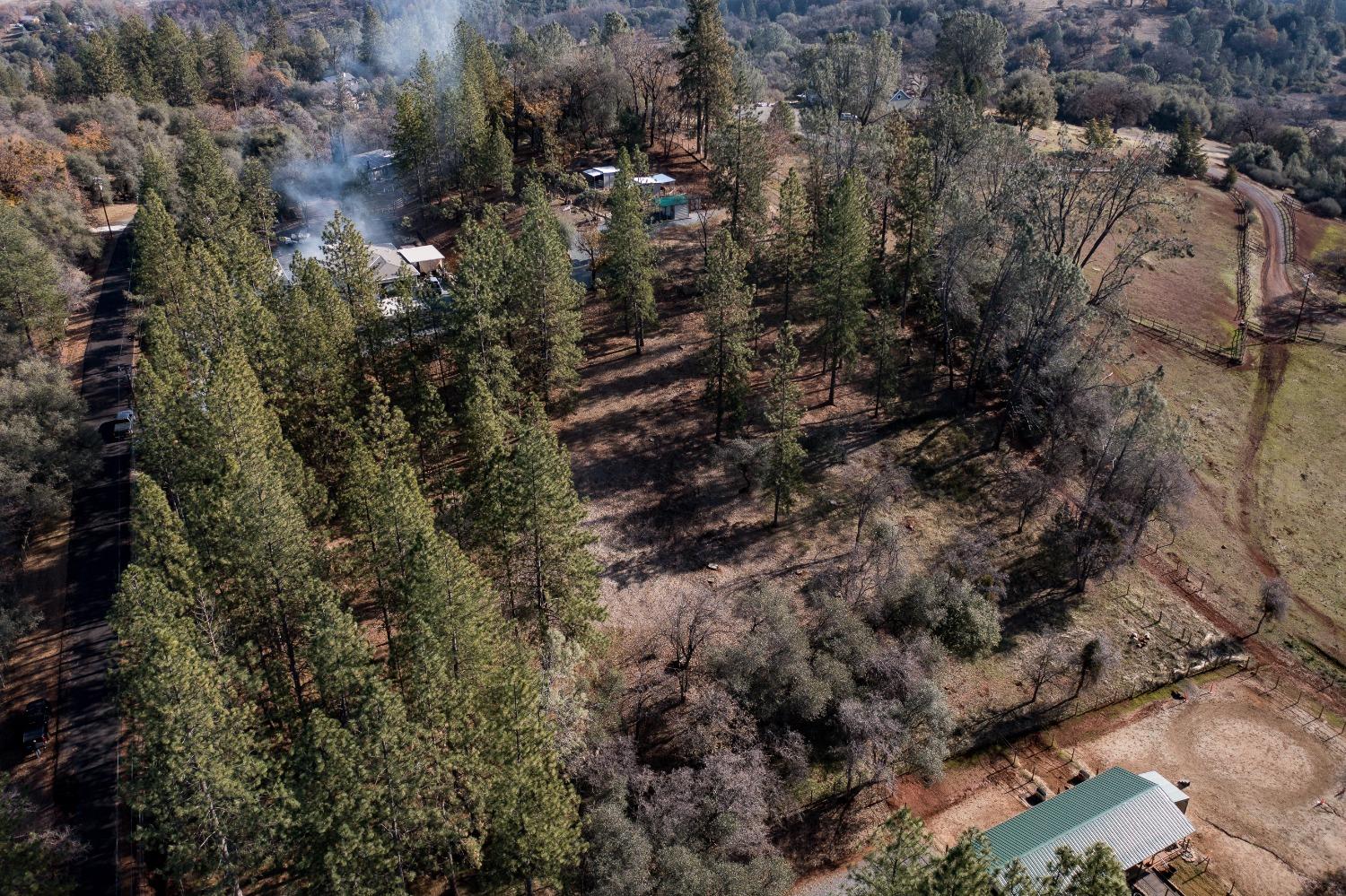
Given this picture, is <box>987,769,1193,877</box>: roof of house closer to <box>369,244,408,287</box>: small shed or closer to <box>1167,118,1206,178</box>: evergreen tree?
<box>369,244,408,287</box>: small shed

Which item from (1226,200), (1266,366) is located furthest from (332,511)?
(1226,200)

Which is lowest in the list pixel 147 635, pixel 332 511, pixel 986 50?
Result: pixel 332 511

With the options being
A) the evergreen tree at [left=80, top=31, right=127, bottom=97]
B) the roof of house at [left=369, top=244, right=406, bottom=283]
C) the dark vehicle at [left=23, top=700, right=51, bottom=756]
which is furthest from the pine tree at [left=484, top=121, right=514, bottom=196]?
the evergreen tree at [left=80, top=31, right=127, bottom=97]

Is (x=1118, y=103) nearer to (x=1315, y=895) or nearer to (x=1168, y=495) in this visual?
(x=1168, y=495)

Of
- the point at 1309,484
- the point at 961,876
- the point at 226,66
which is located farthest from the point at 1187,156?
the point at 226,66

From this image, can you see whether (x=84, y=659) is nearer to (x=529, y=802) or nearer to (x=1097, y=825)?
(x=529, y=802)
